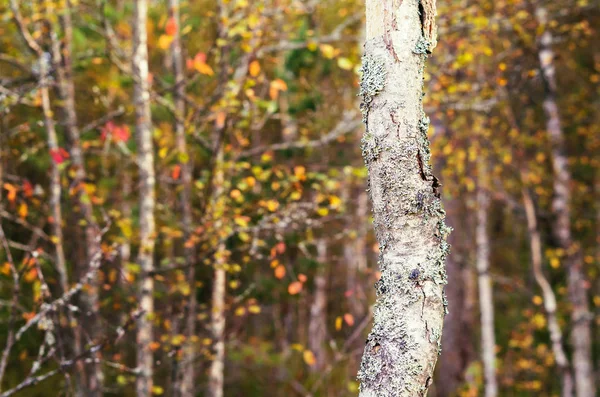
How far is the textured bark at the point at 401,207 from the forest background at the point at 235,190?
182cm

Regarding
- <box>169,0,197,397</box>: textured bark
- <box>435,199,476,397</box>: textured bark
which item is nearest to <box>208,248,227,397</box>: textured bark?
<box>169,0,197,397</box>: textured bark

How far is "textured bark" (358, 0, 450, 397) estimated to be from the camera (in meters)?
2.17

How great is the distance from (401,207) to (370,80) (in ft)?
1.69

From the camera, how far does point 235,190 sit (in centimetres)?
531

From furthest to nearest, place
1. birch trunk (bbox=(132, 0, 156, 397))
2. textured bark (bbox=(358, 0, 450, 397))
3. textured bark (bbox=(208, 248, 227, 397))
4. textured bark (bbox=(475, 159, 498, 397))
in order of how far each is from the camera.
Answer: textured bark (bbox=(475, 159, 498, 397))
textured bark (bbox=(208, 248, 227, 397))
birch trunk (bbox=(132, 0, 156, 397))
textured bark (bbox=(358, 0, 450, 397))

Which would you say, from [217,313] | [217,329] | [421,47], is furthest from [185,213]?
[421,47]

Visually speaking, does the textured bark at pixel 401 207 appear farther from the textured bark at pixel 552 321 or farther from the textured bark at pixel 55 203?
the textured bark at pixel 552 321

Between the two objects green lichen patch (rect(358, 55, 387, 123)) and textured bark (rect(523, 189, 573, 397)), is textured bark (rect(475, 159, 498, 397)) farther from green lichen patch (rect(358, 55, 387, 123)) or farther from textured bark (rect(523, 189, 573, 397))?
green lichen patch (rect(358, 55, 387, 123))

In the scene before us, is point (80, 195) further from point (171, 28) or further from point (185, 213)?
point (171, 28)

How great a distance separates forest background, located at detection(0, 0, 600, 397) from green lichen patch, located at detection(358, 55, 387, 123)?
1996 millimetres

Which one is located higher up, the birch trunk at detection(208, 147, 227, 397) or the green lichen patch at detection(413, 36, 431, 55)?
the green lichen patch at detection(413, 36, 431, 55)

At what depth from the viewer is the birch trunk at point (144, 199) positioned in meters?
5.21

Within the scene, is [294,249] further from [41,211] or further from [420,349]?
[420,349]

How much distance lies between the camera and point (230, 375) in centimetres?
1101
